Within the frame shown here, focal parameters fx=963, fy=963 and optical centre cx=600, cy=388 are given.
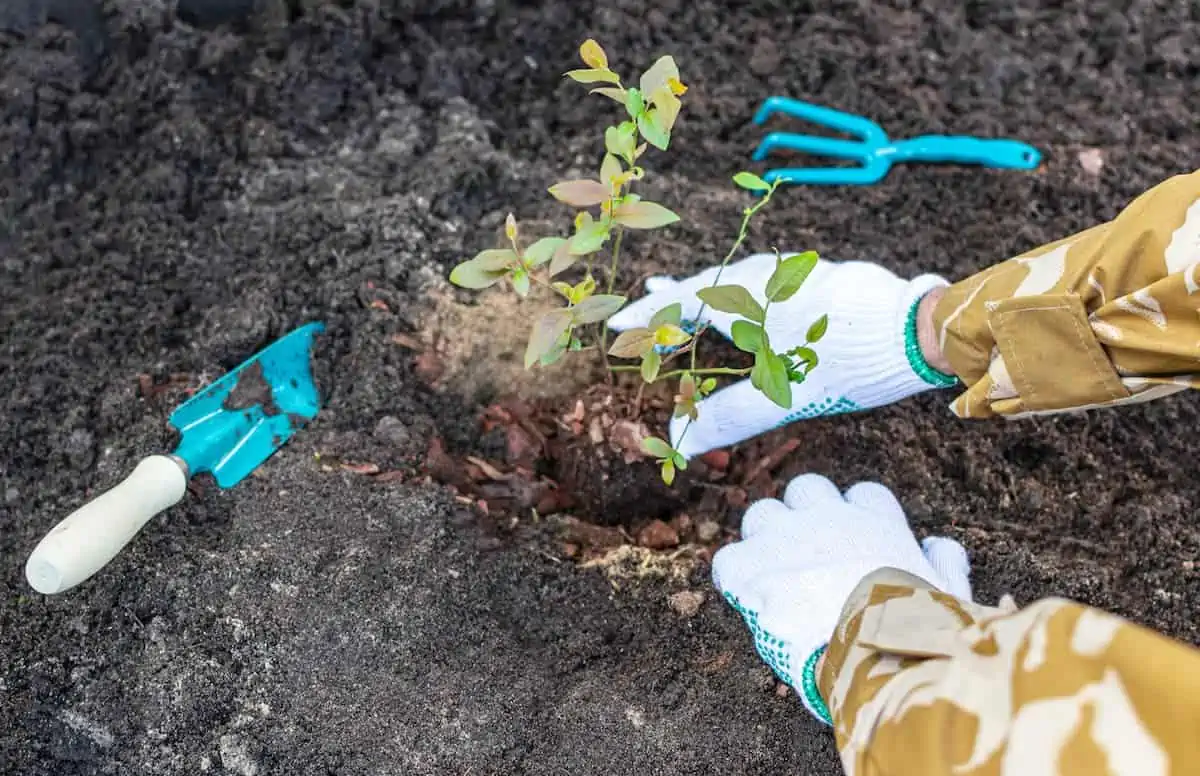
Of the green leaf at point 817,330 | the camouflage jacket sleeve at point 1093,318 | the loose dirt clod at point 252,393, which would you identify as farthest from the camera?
the loose dirt clod at point 252,393

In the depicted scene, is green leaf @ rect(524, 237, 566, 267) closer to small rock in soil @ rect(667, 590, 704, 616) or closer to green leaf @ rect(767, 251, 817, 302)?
green leaf @ rect(767, 251, 817, 302)

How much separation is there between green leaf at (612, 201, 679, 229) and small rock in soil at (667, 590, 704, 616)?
1.88 ft

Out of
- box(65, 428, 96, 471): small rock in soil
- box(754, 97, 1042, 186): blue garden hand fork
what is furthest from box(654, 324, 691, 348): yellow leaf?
box(65, 428, 96, 471): small rock in soil

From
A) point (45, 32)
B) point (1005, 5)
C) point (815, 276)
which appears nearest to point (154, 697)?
point (815, 276)

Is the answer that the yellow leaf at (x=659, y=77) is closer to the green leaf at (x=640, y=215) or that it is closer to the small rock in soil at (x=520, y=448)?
the green leaf at (x=640, y=215)

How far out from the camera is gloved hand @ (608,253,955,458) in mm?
1405

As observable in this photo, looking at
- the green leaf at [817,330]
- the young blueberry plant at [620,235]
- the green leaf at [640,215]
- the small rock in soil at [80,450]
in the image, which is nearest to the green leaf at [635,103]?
the young blueberry plant at [620,235]

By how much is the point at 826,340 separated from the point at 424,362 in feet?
2.19

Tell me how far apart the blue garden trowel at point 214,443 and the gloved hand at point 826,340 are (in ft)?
1.77

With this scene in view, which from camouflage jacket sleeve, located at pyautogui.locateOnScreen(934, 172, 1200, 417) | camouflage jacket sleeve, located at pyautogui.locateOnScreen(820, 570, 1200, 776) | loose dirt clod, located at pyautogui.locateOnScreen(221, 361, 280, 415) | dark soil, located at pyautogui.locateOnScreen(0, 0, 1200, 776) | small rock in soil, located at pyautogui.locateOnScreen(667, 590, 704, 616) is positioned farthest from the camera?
loose dirt clod, located at pyautogui.locateOnScreen(221, 361, 280, 415)

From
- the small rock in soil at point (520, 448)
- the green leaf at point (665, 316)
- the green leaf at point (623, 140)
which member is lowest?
the small rock in soil at point (520, 448)

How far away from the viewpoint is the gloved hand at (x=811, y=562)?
1271 millimetres

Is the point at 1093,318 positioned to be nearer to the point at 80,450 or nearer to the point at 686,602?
the point at 686,602

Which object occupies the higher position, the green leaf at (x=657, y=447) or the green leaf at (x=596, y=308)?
the green leaf at (x=596, y=308)
